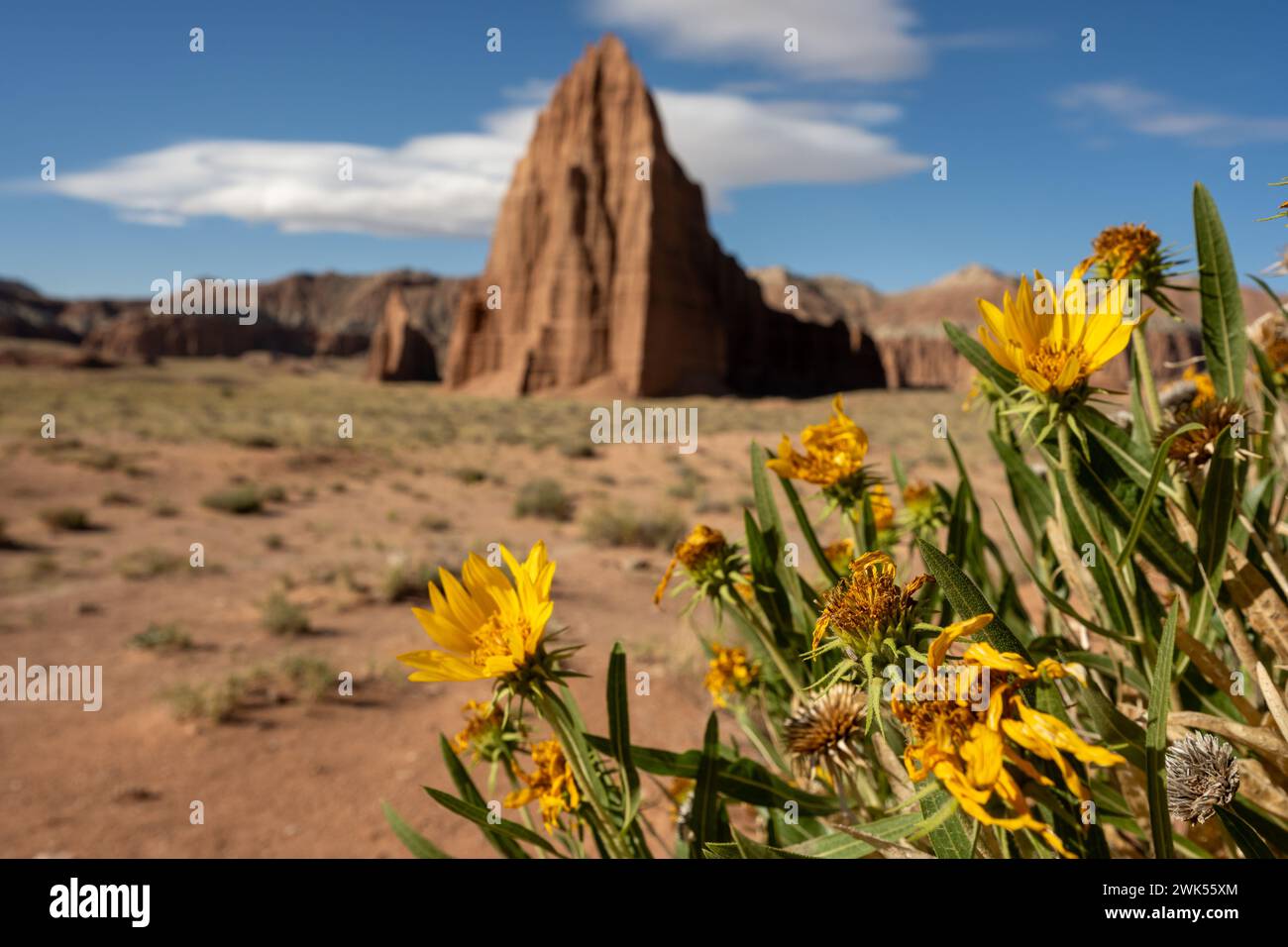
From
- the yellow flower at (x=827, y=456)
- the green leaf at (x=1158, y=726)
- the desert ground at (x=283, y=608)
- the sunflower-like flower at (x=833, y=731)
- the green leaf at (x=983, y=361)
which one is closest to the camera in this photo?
the green leaf at (x=1158, y=726)

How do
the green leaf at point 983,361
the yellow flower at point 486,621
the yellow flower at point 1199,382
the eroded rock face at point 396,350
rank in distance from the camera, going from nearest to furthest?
the yellow flower at point 486,621
the green leaf at point 983,361
the yellow flower at point 1199,382
the eroded rock face at point 396,350

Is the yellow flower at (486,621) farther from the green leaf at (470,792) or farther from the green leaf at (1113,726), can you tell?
the green leaf at (1113,726)

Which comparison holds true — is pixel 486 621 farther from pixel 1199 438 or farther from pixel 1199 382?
pixel 1199 382

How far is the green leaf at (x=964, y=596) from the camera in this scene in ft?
3.26

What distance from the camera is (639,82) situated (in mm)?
52688

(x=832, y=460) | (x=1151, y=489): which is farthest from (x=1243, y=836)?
(x=832, y=460)

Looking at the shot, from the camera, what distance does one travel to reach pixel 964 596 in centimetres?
103

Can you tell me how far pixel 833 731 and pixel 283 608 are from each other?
810 centimetres

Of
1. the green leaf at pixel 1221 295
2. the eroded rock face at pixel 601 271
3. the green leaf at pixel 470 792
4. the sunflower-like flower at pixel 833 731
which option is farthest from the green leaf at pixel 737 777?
the eroded rock face at pixel 601 271

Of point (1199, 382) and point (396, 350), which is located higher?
point (396, 350)

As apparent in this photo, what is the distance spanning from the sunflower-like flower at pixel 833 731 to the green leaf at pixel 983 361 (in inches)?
25.4

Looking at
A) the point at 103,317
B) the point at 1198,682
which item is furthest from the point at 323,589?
the point at 103,317
